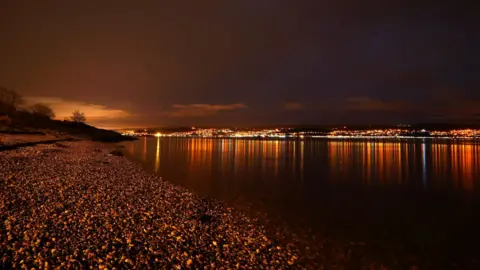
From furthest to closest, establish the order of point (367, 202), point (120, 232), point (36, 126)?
1. point (36, 126)
2. point (367, 202)
3. point (120, 232)

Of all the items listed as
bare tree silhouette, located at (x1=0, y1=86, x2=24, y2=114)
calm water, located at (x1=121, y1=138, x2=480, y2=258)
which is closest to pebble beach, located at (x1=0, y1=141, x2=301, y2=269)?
calm water, located at (x1=121, y1=138, x2=480, y2=258)

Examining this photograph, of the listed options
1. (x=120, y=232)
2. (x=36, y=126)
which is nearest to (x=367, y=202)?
(x=120, y=232)

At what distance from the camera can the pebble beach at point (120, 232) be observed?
25.2 ft

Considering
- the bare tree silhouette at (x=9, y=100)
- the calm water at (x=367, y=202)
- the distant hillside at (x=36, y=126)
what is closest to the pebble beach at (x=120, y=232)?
the calm water at (x=367, y=202)

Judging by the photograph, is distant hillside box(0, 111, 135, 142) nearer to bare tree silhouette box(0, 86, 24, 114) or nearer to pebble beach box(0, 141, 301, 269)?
bare tree silhouette box(0, 86, 24, 114)

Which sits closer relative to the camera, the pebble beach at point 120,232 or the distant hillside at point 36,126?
the pebble beach at point 120,232

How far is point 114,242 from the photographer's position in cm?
880

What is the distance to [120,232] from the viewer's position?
974 cm

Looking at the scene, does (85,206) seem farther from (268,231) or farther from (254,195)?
(254,195)

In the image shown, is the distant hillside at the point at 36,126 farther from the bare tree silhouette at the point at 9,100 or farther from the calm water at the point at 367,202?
the calm water at the point at 367,202

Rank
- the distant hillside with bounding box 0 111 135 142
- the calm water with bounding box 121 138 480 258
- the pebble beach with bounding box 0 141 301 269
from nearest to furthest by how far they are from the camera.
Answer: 1. the pebble beach with bounding box 0 141 301 269
2. the calm water with bounding box 121 138 480 258
3. the distant hillside with bounding box 0 111 135 142

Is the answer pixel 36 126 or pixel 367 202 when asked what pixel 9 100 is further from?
pixel 367 202

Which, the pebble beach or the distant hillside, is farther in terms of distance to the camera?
the distant hillside

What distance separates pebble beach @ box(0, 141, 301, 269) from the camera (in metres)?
7.69
